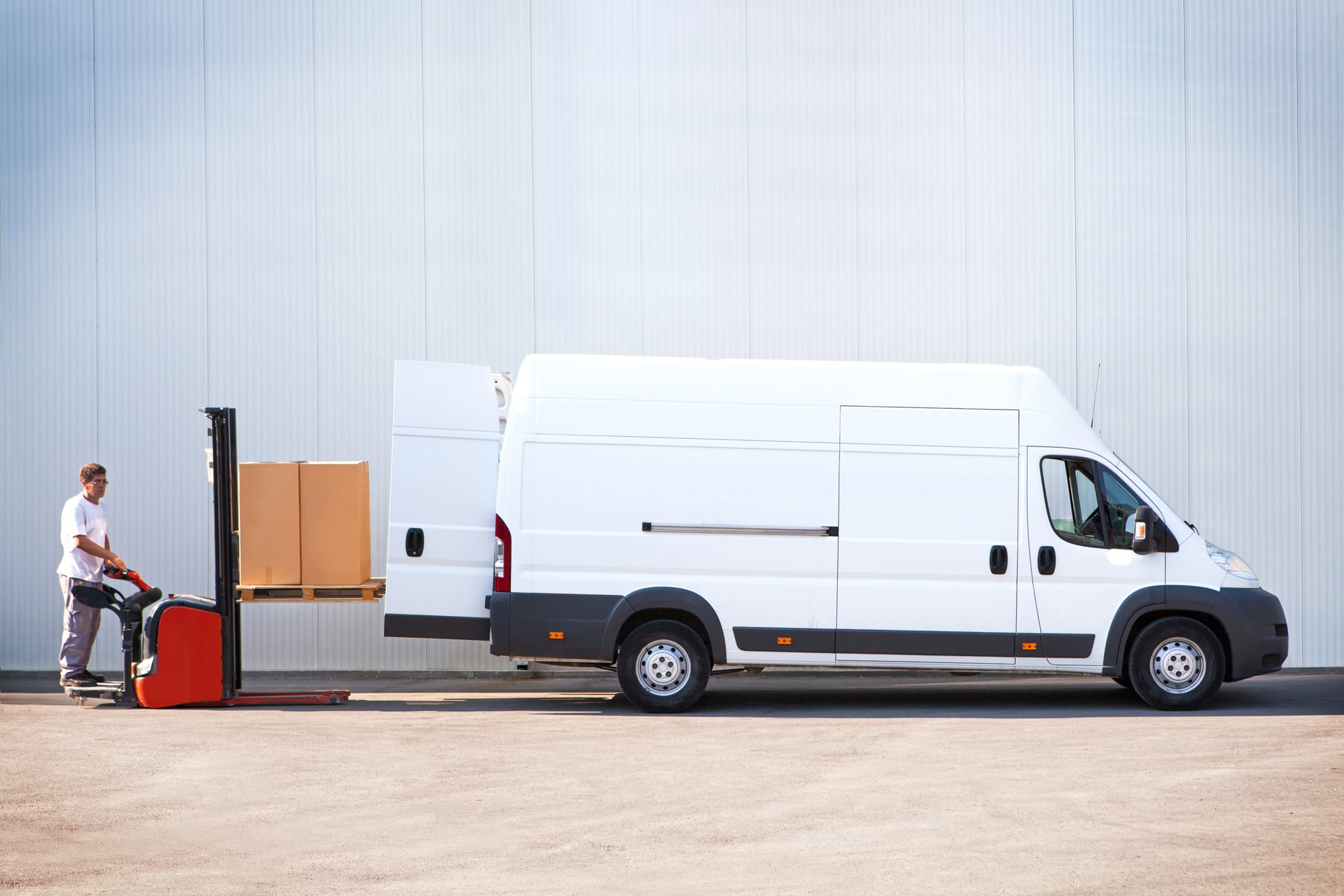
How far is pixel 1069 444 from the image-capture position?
957cm

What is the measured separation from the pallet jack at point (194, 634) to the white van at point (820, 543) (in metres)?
1.46

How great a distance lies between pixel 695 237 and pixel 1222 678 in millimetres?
6527

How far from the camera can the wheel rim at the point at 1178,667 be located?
9492mm

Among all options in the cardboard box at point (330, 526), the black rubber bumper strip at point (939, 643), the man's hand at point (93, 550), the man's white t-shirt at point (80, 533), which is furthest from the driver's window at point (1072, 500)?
the man's white t-shirt at point (80, 533)

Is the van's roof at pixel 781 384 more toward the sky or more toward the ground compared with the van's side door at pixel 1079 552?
more toward the sky

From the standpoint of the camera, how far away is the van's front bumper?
9430 mm

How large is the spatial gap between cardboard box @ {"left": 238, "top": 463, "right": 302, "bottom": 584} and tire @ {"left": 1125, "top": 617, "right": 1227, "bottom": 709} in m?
7.03

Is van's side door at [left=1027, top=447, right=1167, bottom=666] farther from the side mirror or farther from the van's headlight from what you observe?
the van's headlight

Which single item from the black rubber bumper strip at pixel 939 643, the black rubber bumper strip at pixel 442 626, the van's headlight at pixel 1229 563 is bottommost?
the black rubber bumper strip at pixel 939 643

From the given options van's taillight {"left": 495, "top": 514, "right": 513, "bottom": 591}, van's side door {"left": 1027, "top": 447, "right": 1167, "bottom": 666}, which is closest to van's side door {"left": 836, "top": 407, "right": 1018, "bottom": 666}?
van's side door {"left": 1027, "top": 447, "right": 1167, "bottom": 666}

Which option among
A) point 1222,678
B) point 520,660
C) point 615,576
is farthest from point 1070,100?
point 520,660

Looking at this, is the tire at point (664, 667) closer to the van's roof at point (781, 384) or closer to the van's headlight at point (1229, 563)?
the van's roof at point (781, 384)

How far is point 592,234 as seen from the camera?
41.3 feet

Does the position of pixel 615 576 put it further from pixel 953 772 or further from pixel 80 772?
pixel 80 772
